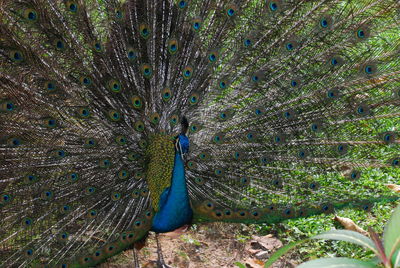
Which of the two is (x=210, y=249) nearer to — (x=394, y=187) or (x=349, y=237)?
(x=394, y=187)

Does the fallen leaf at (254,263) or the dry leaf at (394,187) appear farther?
the dry leaf at (394,187)

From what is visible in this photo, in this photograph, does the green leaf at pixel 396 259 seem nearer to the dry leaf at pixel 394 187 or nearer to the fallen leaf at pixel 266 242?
the fallen leaf at pixel 266 242

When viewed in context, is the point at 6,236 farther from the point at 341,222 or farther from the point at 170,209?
the point at 341,222

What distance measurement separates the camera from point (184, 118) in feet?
9.64

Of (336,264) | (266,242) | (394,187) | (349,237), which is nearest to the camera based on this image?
(336,264)

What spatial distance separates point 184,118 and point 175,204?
1.91 ft

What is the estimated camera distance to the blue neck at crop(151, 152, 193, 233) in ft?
9.74

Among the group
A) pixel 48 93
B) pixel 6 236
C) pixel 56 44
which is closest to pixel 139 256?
pixel 6 236

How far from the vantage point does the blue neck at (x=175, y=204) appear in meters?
2.97

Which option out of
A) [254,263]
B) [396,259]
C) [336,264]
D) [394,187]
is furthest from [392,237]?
[394,187]

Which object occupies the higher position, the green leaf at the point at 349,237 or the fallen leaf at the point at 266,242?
the fallen leaf at the point at 266,242

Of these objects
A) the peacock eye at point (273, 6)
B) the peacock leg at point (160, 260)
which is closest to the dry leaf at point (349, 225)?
the peacock leg at point (160, 260)

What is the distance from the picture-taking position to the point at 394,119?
9.87 feet

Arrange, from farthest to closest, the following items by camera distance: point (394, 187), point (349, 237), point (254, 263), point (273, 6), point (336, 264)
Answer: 1. point (394, 187)
2. point (254, 263)
3. point (273, 6)
4. point (349, 237)
5. point (336, 264)
